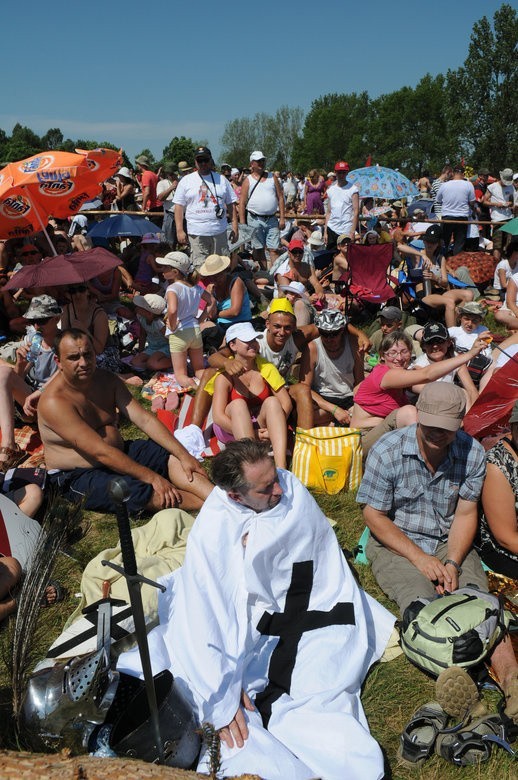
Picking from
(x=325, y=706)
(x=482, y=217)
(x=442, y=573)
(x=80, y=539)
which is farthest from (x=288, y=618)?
(x=482, y=217)

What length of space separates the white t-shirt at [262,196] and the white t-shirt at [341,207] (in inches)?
49.8

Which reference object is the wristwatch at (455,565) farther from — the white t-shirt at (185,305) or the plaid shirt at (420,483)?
the white t-shirt at (185,305)

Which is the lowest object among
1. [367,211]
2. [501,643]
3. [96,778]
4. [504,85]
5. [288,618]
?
[501,643]

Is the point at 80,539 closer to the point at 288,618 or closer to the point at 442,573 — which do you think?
the point at 288,618

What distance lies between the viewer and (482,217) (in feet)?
52.9

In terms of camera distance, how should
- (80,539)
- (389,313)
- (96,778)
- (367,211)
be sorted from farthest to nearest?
(367,211) → (389,313) → (80,539) → (96,778)

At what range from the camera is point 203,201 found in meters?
9.20

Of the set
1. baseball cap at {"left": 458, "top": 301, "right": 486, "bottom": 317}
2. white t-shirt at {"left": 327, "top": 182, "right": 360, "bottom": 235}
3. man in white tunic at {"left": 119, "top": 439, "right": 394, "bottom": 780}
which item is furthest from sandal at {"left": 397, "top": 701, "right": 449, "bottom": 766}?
white t-shirt at {"left": 327, "top": 182, "right": 360, "bottom": 235}

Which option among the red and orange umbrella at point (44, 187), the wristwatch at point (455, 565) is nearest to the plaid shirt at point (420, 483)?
the wristwatch at point (455, 565)

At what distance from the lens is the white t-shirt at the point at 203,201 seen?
362 inches

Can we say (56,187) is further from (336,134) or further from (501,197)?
(336,134)

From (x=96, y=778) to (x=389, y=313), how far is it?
6.20 metres

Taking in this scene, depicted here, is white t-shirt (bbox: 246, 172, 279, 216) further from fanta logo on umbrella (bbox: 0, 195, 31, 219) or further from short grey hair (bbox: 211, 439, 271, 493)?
short grey hair (bbox: 211, 439, 271, 493)

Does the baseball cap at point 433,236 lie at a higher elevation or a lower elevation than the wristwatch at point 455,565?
higher
